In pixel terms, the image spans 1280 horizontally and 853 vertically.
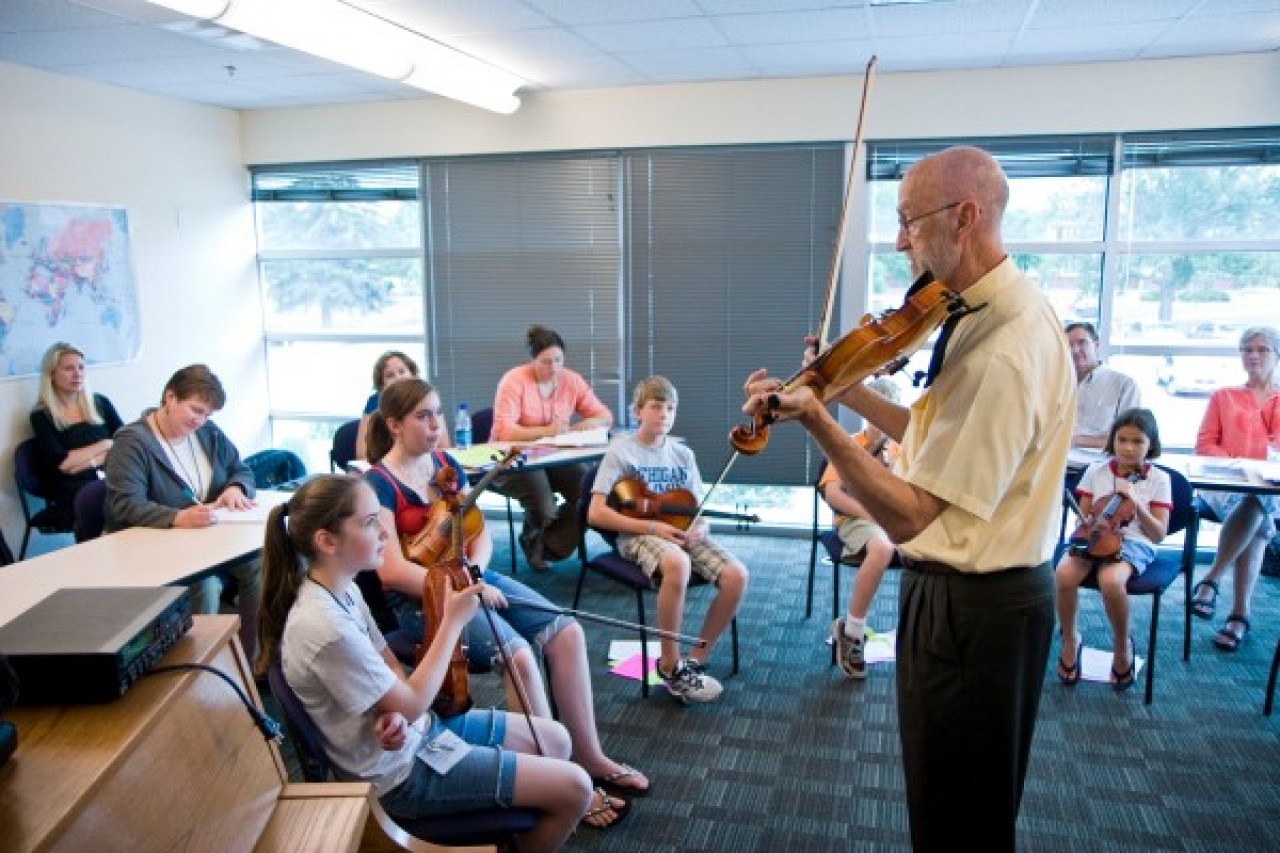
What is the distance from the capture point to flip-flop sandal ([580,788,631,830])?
2641mm

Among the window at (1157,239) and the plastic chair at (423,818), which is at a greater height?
the window at (1157,239)

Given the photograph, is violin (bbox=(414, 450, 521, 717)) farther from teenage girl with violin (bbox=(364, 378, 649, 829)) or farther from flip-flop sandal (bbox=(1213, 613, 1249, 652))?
flip-flop sandal (bbox=(1213, 613, 1249, 652))

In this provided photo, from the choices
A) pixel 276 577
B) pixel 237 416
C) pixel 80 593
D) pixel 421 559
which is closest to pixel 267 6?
pixel 421 559

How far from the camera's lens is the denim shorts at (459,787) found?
6.13 feet

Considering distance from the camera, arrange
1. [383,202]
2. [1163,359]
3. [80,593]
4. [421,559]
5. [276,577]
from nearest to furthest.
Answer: [80,593] < [276,577] < [421,559] < [1163,359] < [383,202]

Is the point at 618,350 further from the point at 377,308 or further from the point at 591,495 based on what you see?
the point at 591,495

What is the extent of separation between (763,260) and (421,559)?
3.10 m

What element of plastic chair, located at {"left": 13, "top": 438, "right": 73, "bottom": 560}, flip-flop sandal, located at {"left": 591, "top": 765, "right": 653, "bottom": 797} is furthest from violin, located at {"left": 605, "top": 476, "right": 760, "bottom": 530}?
plastic chair, located at {"left": 13, "top": 438, "right": 73, "bottom": 560}

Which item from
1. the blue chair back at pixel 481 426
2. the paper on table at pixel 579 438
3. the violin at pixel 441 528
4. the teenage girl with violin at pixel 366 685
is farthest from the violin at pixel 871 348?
the blue chair back at pixel 481 426

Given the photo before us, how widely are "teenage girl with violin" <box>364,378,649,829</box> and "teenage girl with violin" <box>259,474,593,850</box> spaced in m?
0.54

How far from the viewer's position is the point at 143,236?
17.2 ft

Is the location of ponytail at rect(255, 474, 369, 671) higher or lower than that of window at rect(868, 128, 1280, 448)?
lower

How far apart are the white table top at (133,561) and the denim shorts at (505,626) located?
544mm

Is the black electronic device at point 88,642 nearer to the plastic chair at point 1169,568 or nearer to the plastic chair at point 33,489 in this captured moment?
the plastic chair at point 1169,568
